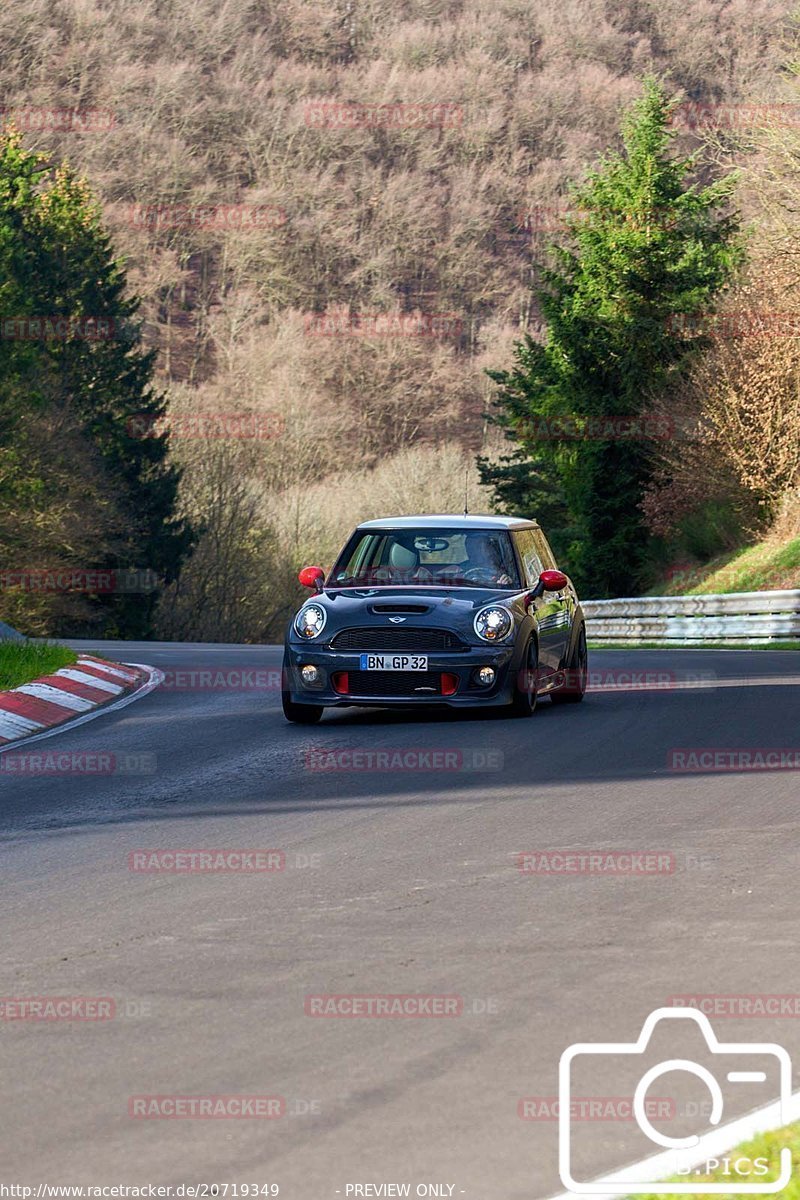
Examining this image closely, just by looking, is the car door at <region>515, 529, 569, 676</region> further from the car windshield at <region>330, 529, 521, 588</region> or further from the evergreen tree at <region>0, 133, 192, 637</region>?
the evergreen tree at <region>0, 133, 192, 637</region>

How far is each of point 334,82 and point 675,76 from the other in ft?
94.1

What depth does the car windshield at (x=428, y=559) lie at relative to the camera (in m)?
15.6

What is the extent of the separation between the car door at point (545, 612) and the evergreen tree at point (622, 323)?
34416mm

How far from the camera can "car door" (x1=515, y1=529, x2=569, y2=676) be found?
611 inches

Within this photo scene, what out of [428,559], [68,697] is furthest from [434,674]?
[68,697]

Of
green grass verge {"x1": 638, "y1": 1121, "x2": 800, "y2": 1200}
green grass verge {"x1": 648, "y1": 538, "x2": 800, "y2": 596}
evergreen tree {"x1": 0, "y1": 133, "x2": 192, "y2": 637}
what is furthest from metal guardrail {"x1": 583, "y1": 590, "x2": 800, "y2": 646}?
green grass verge {"x1": 638, "y1": 1121, "x2": 800, "y2": 1200}

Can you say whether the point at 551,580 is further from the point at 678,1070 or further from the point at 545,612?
the point at 678,1070

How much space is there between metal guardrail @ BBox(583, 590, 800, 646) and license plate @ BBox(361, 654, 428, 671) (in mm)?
20792

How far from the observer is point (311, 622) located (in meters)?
14.9

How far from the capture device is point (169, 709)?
16.5m

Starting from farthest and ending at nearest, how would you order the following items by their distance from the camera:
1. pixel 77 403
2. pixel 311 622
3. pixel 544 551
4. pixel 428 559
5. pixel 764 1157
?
pixel 77 403
pixel 544 551
pixel 428 559
pixel 311 622
pixel 764 1157

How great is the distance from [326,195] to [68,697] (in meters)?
113

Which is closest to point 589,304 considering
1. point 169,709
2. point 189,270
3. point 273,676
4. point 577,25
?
point 273,676

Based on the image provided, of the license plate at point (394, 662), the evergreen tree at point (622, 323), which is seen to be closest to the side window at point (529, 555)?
the license plate at point (394, 662)
